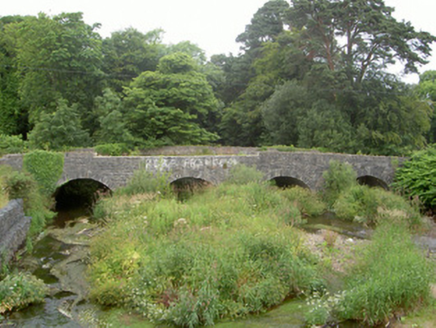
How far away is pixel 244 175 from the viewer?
17562 mm

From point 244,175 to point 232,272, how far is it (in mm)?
9461

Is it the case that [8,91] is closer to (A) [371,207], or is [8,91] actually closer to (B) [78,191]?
(B) [78,191]

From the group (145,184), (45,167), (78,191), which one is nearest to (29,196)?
(45,167)

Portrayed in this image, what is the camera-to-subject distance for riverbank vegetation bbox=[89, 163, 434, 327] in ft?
24.0

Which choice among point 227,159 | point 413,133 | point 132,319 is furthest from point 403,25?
point 132,319

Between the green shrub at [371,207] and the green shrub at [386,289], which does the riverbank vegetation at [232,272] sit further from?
the green shrub at [371,207]

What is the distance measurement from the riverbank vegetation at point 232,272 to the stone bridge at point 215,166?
5195 millimetres

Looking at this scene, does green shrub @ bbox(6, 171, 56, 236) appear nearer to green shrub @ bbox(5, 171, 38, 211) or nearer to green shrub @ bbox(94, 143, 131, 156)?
green shrub @ bbox(5, 171, 38, 211)

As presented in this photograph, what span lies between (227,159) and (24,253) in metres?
9.53

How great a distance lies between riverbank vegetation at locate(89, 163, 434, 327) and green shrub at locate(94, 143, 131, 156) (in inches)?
395

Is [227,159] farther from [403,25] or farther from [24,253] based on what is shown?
[403,25]

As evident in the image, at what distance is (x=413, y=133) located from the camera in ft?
87.5

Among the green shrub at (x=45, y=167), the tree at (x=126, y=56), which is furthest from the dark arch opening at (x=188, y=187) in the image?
the tree at (x=126, y=56)

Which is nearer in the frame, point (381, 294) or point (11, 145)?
point (381, 294)
